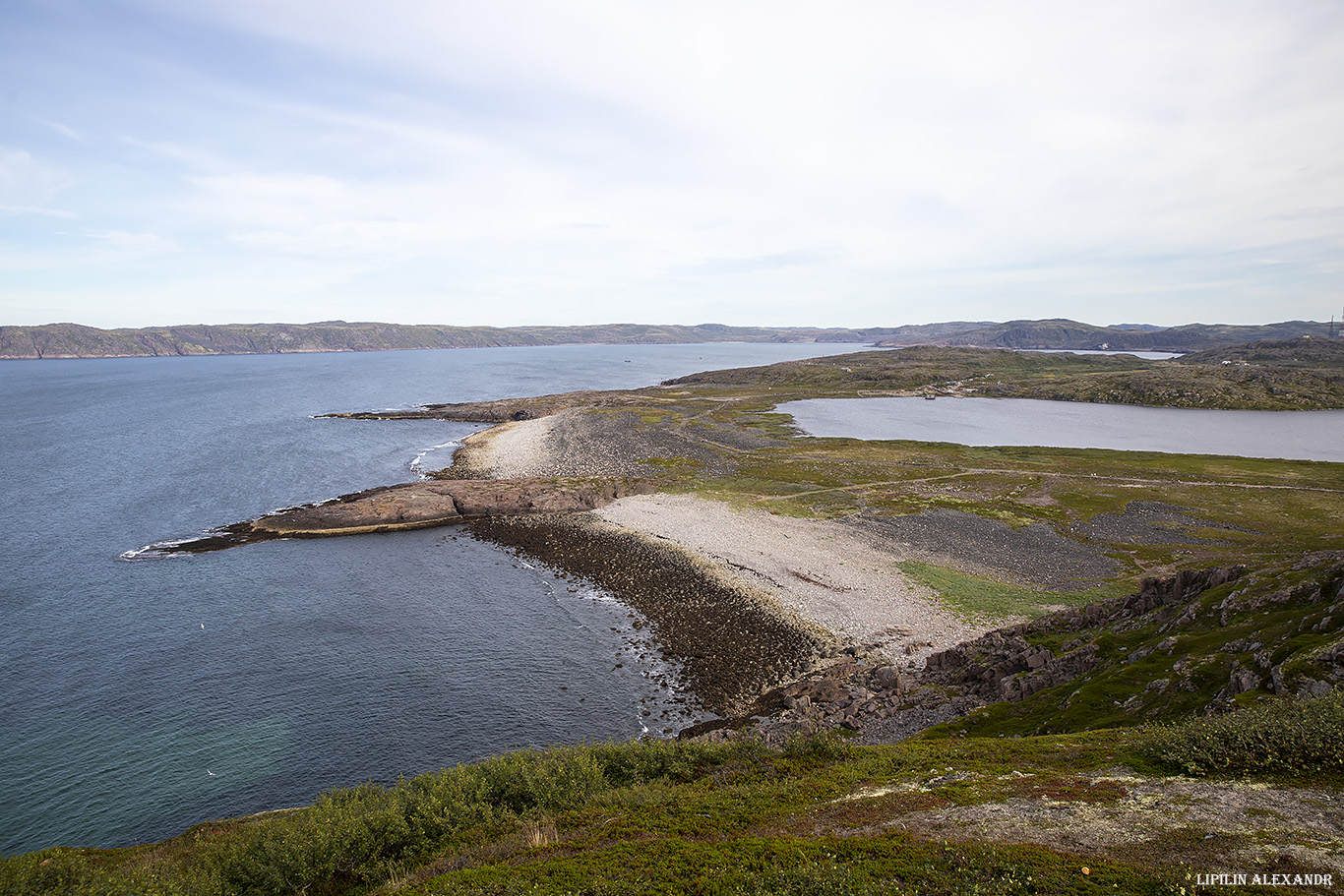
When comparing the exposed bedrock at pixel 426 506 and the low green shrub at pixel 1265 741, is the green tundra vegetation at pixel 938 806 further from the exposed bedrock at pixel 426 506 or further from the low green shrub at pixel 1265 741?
the exposed bedrock at pixel 426 506

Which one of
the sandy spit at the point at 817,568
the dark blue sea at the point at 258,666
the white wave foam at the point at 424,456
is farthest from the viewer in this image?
the white wave foam at the point at 424,456

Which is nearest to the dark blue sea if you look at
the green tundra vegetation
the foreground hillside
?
the green tundra vegetation

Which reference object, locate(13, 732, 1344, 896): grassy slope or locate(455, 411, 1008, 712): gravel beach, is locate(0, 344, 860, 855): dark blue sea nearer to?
locate(455, 411, 1008, 712): gravel beach

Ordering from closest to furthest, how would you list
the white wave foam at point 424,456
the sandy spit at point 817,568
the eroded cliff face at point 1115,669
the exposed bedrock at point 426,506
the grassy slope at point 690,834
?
the grassy slope at point 690,834 < the eroded cliff face at point 1115,669 < the sandy spit at point 817,568 < the exposed bedrock at point 426,506 < the white wave foam at point 424,456

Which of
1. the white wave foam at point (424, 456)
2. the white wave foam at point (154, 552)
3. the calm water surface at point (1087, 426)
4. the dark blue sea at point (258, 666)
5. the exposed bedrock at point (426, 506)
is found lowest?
the dark blue sea at point (258, 666)

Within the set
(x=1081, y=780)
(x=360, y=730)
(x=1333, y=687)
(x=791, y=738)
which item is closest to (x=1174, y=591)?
(x=1333, y=687)

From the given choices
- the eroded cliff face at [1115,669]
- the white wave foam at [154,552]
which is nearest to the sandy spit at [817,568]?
the eroded cliff face at [1115,669]

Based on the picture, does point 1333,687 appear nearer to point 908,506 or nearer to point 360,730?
point 360,730
